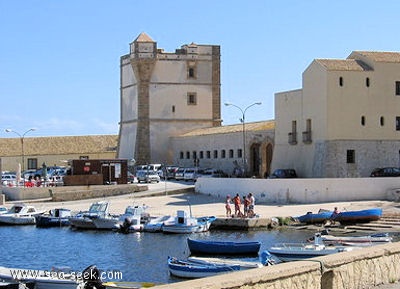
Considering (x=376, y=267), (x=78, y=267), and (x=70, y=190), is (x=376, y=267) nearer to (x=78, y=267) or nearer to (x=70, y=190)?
(x=78, y=267)

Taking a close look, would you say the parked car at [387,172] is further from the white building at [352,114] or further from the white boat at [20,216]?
the white boat at [20,216]

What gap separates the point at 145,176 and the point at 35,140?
30.2 m

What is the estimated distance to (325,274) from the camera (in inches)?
374

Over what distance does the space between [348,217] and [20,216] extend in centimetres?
2017

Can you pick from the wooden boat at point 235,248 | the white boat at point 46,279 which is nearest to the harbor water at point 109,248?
the wooden boat at point 235,248

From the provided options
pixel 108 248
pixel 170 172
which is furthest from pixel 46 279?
pixel 170 172

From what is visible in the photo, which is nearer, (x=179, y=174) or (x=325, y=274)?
(x=325, y=274)

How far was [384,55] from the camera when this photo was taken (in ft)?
177

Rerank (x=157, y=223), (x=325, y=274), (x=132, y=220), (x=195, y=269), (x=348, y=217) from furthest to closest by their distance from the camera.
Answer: (x=132, y=220), (x=157, y=223), (x=348, y=217), (x=195, y=269), (x=325, y=274)

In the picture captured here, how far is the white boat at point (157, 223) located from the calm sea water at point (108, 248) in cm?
64

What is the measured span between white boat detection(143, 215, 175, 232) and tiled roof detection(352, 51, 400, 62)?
64.6 feet

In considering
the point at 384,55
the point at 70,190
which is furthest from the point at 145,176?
the point at 384,55

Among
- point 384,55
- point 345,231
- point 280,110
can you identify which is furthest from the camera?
point 280,110

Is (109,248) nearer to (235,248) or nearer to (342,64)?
(235,248)
